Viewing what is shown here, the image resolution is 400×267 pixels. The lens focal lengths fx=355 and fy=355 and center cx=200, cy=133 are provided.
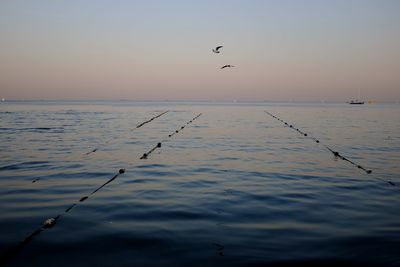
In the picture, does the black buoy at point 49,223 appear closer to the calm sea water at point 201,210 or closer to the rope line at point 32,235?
the rope line at point 32,235

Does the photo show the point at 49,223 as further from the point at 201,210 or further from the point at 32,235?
the point at 201,210

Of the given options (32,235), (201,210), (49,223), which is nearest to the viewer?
(32,235)

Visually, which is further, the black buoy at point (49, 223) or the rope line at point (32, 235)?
the black buoy at point (49, 223)

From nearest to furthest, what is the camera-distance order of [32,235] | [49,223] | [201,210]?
[32,235] → [49,223] → [201,210]

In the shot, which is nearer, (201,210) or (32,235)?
(32,235)

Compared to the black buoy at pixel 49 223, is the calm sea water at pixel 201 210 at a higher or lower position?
lower

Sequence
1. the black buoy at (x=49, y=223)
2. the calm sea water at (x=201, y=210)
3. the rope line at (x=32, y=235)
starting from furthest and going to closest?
the black buoy at (x=49, y=223) → the calm sea water at (x=201, y=210) → the rope line at (x=32, y=235)

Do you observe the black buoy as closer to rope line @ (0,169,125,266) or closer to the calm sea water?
rope line @ (0,169,125,266)

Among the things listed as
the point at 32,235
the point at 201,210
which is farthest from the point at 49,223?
the point at 201,210

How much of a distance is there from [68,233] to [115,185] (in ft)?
13.3

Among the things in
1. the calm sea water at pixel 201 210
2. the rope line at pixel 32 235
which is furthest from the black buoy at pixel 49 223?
the calm sea water at pixel 201 210

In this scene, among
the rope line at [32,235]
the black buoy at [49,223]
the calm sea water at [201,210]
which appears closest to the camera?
the rope line at [32,235]

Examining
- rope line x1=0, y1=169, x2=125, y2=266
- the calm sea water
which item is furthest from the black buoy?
the calm sea water

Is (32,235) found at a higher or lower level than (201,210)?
higher
